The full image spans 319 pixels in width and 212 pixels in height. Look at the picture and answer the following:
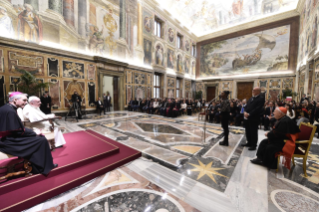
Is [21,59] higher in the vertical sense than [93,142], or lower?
higher

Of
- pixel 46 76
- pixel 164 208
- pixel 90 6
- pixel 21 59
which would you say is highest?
pixel 90 6


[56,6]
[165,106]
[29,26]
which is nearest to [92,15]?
[56,6]

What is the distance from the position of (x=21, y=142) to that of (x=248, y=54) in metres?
19.4

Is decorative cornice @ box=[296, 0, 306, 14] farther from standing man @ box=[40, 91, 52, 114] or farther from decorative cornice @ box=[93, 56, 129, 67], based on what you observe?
standing man @ box=[40, 91, 52, 114]

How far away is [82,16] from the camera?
28.2 feet

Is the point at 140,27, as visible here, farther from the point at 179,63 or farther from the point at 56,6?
the point at 179,63

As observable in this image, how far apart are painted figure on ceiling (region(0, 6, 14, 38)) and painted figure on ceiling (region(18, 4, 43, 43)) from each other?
0.29 metres

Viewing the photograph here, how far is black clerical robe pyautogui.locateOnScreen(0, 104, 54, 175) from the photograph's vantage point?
202 centimetres

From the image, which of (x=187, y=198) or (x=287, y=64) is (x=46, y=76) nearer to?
(x=187, y=198)

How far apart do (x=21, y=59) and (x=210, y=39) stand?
62.0 ft

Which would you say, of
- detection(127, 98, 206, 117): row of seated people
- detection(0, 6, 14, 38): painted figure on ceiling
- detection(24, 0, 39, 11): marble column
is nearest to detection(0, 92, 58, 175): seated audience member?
detection(0, 6, 14, 38): painted figure on ceiling

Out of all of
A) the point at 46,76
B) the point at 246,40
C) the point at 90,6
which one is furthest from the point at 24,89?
the point at 246,40

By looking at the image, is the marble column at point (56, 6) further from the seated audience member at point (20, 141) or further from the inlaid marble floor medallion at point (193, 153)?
the seated audience member at point (20, 141)

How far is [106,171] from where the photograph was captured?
8.70ft
